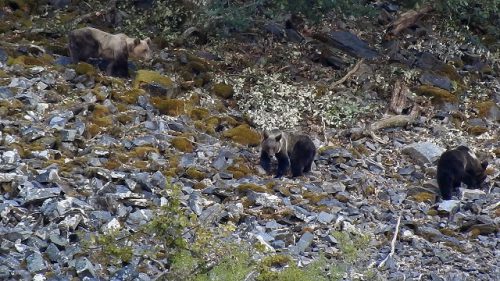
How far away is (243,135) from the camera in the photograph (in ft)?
52.6

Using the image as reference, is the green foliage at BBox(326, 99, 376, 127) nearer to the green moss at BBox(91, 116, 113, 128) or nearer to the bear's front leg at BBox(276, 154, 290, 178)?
the bear's front leg at BBox(276, 154, 290, 178)

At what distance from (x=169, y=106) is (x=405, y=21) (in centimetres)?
655

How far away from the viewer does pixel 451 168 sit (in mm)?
15086

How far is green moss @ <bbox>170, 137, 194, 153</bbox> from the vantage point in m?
15.1

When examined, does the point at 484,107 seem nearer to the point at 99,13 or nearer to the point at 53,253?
the point at 99,13

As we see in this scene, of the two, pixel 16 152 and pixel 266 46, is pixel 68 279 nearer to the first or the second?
pixel 16 152

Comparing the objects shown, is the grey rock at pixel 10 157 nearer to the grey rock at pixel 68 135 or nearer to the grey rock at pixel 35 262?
the grey rock at pixel 68 135

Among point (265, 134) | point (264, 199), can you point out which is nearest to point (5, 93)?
point (265, 134)

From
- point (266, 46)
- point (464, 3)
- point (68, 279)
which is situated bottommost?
point (68, 279)

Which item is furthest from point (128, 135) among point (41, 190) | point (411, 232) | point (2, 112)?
point (411, 232)

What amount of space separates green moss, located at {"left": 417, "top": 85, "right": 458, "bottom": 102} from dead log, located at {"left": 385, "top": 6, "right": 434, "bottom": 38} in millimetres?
2232

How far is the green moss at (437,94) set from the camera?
61.4 ft

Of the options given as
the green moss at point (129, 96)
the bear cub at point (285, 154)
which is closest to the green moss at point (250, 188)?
the bear cub at point (285, 154)

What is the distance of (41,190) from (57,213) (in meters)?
0.63
